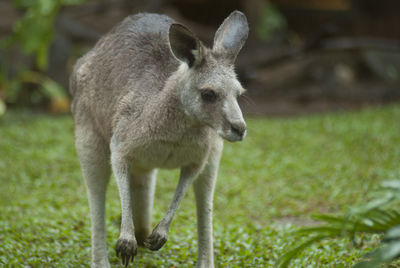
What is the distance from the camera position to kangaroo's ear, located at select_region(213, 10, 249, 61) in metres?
3.42

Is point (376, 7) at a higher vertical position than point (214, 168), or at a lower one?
higher

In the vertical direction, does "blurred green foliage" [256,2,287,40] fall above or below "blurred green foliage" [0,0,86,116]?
above

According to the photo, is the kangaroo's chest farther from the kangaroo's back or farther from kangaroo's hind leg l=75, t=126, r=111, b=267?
kangaroo's hind leg l=75, t=126, r=111, b=267

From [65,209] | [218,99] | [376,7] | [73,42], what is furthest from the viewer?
[376,7]

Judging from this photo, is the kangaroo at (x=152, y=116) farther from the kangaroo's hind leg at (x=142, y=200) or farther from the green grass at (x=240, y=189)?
the green grass at (x=240, y=189)

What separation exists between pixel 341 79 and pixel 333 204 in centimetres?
777

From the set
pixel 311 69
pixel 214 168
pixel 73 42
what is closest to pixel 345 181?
pixel 214 168

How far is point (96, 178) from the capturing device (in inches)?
159

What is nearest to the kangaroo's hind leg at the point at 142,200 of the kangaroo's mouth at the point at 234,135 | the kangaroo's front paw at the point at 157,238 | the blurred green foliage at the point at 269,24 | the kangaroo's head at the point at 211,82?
the kangaroo's front paw at the point at 157,238

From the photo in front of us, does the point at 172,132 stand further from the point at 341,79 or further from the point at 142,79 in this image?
the point at 341,79

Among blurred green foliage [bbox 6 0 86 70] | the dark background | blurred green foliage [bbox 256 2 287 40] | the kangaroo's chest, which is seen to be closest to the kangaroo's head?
the kangaroo's chest

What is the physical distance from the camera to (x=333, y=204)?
234 inches

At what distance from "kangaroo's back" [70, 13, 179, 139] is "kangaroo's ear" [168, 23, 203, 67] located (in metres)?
0.42

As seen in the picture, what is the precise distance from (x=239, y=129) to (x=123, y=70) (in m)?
1.33
